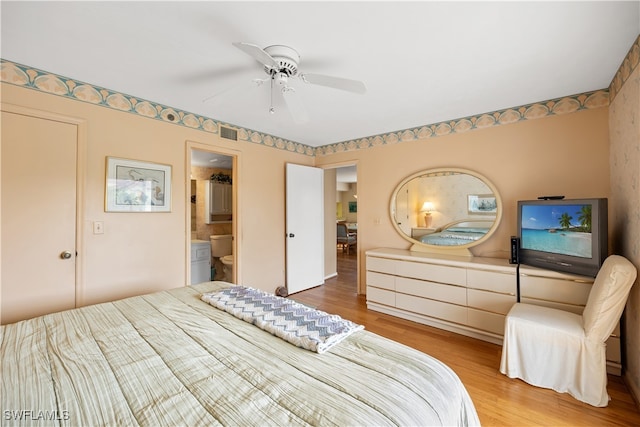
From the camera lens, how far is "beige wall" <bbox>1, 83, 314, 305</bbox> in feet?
7.33

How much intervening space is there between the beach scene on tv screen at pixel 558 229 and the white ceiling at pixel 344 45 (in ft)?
3.58

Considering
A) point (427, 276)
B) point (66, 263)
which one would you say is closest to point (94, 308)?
point (66, 263)

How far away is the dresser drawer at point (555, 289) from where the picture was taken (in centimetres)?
208

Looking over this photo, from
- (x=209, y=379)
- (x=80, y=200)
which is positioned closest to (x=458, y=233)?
(x=209, y=379)

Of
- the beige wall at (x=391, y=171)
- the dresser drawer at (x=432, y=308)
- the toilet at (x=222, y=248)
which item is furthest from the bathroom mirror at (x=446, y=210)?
the toilet at (x=222, y=248)

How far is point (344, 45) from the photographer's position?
1.70m

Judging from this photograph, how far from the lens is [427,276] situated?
289cm

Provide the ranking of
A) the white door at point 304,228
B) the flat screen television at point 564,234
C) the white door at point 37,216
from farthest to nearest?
the white door at point 304,228
the flat screen television at point 564,234
the white door at point 37,216

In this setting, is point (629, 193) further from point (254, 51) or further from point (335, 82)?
point (254, 51)

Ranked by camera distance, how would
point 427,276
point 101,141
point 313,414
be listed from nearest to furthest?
point 313,414
point 101,141
point 427,276

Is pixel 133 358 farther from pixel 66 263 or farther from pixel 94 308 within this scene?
pixel 66 263

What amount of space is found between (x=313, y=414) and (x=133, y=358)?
2.75 ft

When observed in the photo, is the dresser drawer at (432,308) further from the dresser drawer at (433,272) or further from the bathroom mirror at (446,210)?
the bathroom mirror at (446,210)

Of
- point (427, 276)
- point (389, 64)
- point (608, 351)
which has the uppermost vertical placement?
point (389, 64)
